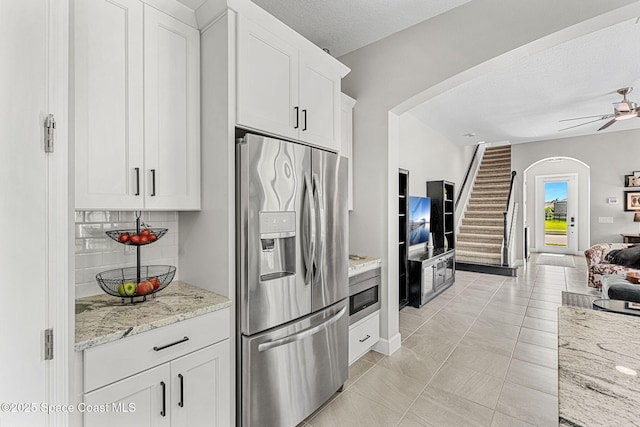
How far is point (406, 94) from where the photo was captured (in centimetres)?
278

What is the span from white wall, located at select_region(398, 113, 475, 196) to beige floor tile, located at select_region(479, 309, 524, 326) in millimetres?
2089

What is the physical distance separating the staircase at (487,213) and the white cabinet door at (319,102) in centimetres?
572

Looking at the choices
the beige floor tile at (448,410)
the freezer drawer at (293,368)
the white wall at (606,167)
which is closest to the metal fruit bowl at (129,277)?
the freezer drawer at (293,368)

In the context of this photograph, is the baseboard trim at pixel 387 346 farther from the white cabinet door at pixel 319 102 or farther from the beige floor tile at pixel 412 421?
the white cabinet door at pixel 319 102

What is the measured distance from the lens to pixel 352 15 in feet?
8.43

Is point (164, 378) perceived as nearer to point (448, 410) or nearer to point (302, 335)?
point (302, 335)

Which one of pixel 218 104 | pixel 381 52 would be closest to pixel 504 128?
pixel 381 52

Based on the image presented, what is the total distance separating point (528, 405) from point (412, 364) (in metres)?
0.88

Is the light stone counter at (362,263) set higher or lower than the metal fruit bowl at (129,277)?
lower

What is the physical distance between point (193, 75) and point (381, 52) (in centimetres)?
192

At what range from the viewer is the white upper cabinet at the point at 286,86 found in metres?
1.75

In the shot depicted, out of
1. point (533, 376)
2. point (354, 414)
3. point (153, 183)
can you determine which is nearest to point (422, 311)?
point (533, 376)
